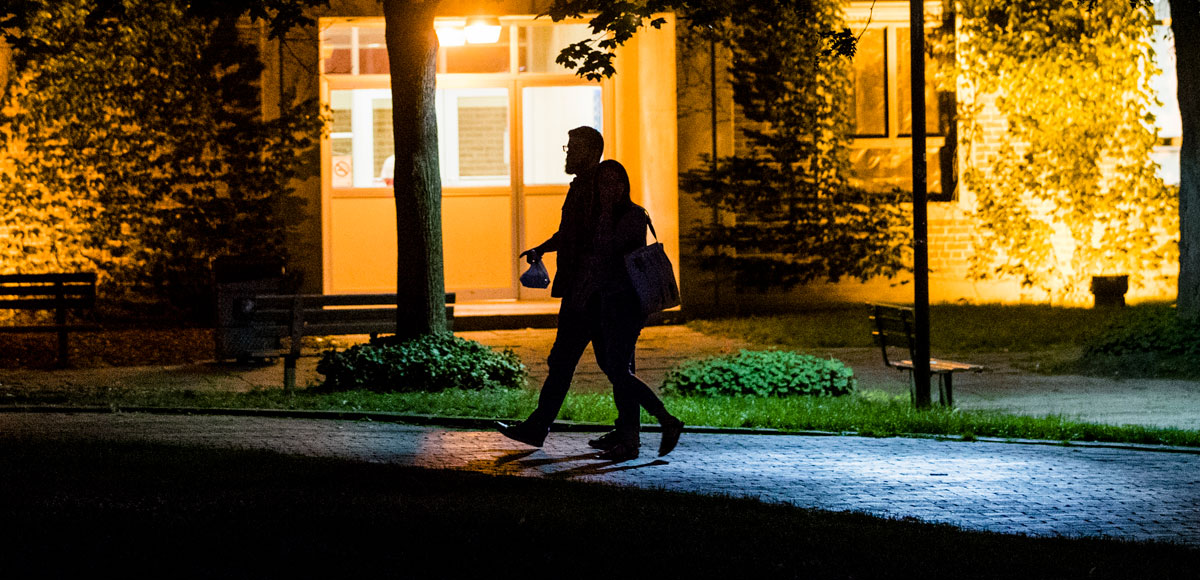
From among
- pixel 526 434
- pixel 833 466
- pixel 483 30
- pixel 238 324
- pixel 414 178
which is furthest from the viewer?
pixel 483 30

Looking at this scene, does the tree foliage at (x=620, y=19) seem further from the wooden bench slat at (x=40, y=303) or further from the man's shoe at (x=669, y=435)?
the wooden bench slat at (x=40, y=303)

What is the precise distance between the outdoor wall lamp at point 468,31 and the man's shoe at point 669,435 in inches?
440

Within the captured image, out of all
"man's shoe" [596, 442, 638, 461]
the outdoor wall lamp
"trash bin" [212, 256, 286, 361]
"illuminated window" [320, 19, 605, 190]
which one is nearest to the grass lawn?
"man's shoe" [596, 442, 638, 461]

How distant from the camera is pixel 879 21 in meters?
19.6

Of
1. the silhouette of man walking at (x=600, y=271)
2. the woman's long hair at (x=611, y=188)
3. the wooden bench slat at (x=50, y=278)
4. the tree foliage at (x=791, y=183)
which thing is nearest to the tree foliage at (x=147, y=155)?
the wooden bench slat at (x=50, y=278)

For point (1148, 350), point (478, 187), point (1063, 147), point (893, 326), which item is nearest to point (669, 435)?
point (893, 326)

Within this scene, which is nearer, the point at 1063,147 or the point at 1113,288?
the point at 1113,288

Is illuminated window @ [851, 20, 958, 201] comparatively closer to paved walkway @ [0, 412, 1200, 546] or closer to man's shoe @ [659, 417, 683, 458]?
paved walkway @ [0, 412, 1200, 546]

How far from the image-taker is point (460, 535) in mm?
6008

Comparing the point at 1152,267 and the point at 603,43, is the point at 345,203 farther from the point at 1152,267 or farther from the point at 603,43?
the point at 1152,267

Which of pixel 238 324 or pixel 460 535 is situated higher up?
pixel 238 324

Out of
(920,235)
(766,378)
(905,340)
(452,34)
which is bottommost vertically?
(766,378)

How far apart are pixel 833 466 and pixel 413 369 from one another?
4.53m

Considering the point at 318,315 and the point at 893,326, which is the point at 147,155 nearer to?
the point at 318,315
